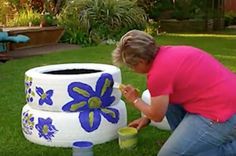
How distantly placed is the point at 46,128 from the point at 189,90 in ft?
4.71

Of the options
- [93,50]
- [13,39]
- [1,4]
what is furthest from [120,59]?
[1,4]

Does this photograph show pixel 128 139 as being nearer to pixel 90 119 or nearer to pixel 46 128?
pixel 90 119

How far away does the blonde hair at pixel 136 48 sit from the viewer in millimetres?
2902

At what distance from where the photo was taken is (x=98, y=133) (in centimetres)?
397

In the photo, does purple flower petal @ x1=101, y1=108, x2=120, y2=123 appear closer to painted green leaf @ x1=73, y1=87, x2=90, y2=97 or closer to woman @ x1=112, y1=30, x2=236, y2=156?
painted green leaf @ x1=73, y1=87, x2=90, y2=97

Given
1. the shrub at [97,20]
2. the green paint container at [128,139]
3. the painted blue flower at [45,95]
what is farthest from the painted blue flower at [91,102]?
the shrub at [97,20]

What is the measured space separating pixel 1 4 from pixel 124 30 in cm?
367

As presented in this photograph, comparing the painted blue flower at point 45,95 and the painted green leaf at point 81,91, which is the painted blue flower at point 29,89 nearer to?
the painted blue flower at point 45,95

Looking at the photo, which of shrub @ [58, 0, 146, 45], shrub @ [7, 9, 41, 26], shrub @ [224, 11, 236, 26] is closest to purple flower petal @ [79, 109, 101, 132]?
shrub @ [58, 0, 146, 45]

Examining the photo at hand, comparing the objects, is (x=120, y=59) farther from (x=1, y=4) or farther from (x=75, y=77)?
(x=1, y=4)

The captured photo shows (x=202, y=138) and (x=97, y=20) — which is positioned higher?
(x=97, y=20)

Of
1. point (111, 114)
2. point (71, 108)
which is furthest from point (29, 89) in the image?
point (111, 114)

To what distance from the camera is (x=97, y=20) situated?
12250mm

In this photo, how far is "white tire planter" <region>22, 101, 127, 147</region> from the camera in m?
3.88
